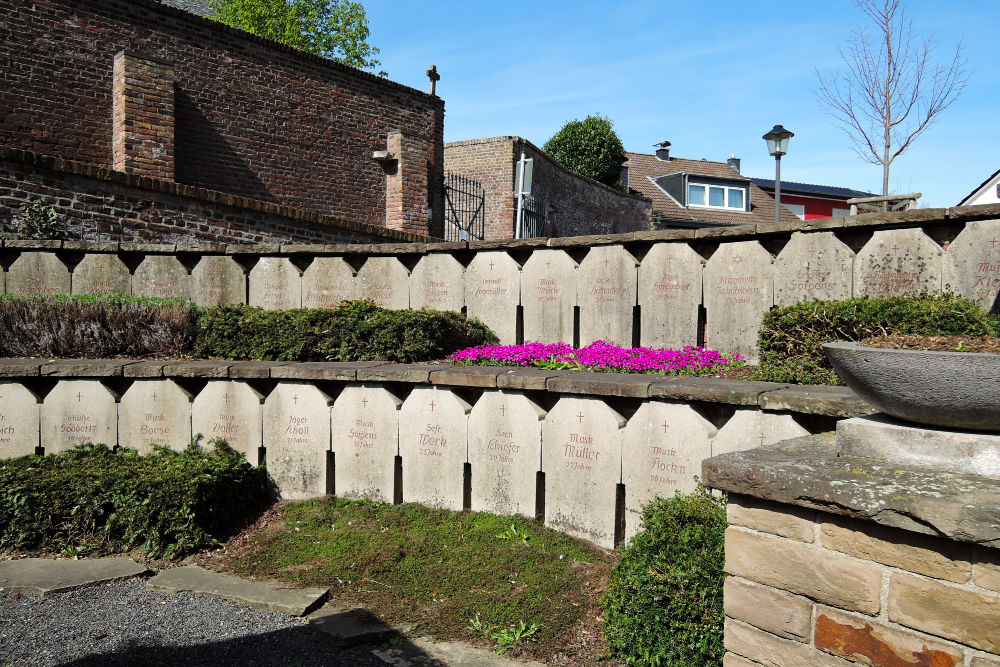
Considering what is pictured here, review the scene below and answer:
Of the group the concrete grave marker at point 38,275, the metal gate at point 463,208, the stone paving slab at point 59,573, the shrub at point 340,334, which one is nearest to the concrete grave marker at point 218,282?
the shrub at point 340,334

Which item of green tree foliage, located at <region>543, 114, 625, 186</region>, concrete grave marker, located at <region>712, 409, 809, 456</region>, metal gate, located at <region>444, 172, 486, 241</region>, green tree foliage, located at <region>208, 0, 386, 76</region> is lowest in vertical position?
concrete grave marker, located at <region>712, 409, 809, 456</region>

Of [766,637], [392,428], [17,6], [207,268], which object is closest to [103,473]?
[392,428]

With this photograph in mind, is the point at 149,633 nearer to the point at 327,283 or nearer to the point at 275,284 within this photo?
the point at 327,283

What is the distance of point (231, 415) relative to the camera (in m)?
6.64

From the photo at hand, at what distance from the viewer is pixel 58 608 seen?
447 centimetres

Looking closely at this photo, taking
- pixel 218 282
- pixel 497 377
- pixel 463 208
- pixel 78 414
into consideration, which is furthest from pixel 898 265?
pixel 463 208

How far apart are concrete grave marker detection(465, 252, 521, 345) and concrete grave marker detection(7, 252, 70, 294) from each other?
16.9ft

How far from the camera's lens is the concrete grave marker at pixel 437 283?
774cm

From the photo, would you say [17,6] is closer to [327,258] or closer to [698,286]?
[327,258]

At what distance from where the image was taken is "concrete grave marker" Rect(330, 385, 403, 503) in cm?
613

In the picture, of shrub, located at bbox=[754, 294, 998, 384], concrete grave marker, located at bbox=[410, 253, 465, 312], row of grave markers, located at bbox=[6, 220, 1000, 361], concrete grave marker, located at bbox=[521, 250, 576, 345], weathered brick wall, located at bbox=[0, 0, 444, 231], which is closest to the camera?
shrub, located at bbox=[754, 294, 998, 384]

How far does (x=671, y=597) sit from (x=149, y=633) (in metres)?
3.07

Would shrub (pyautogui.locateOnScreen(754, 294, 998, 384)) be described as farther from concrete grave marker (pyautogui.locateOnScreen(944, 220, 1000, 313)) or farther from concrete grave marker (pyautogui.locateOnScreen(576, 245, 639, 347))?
concrete grave marker (pyautogui.locateOnScreen(576, 245, 639, 347))

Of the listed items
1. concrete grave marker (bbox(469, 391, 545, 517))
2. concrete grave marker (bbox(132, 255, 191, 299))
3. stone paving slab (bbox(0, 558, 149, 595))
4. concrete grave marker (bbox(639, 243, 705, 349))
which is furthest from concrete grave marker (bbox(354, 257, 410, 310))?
stone paving slab (bbox(0, 558, 149, 595))
